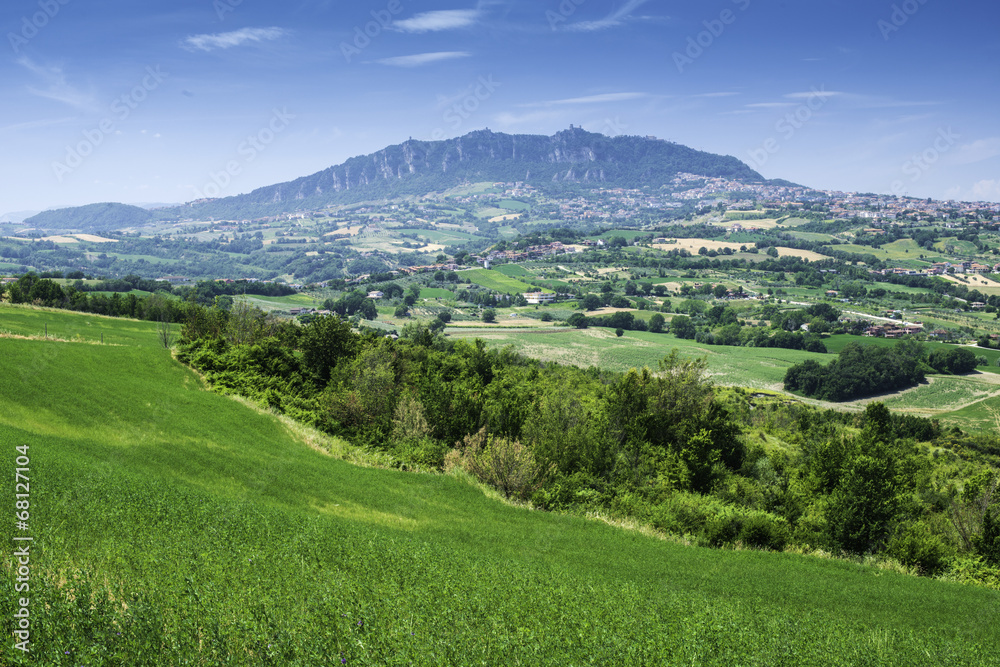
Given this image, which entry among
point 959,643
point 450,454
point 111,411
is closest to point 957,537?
point 959,643

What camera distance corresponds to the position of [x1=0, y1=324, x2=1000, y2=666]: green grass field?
7484 mm

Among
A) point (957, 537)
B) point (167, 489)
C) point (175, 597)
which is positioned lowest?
point (957, 537)

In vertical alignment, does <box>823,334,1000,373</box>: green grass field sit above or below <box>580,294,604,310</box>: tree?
below

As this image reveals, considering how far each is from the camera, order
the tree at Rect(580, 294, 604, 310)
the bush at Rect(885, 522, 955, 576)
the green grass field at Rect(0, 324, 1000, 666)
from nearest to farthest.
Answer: the green grass field at Rect(0, 324, 1000, 666) < the bush at Rect(885, 522, 955, 576) < the tree at Rect(580, 294, 604, 310)

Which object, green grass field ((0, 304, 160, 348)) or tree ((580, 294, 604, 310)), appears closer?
green grass field ((0, 304, 160, 348))

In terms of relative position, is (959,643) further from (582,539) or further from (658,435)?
(658,435)

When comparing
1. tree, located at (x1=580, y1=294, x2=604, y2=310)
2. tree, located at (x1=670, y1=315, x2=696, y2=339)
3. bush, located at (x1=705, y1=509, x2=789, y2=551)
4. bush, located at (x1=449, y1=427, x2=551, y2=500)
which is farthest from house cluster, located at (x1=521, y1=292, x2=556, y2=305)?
bush, located at (x1=705, y1=509, x2=789, y2=551)

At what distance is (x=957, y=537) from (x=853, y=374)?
297 ft

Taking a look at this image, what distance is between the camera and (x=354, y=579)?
408 inches

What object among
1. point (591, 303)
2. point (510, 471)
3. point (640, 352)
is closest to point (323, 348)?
point (510, 471)

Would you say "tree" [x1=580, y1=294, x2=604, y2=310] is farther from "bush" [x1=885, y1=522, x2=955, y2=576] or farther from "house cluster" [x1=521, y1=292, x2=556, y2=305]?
"bush" [x1=885, y1=522, x2=955, y2=576]

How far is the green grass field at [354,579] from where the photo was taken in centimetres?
748

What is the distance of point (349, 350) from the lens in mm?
43125

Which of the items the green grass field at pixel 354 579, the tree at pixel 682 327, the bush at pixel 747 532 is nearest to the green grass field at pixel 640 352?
the tree at pixel 682 327
